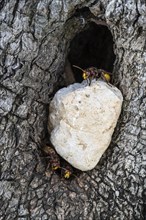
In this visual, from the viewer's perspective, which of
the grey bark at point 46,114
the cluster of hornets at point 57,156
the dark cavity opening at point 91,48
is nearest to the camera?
the grey bark at point 46,114

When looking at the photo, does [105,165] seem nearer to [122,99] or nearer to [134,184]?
[134,184]

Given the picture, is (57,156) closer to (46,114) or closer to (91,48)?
(46,114)

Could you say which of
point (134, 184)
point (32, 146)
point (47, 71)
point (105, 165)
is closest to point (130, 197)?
point (134, 184)

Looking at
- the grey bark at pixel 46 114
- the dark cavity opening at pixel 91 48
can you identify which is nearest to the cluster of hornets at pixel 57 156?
the grey bark at pixel 46 114

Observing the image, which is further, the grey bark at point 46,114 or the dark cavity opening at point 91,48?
the dark cavity opening at point 91,48

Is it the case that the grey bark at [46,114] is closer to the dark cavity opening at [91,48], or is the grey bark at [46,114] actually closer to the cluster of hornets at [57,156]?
the cluster of hornets at [57,156]

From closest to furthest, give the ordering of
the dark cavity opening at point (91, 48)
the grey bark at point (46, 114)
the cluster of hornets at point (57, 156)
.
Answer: the grey bark at point (46, 114), the cluster of hornets at point (57, 156), the dark cavity opening at point (91, 48)
